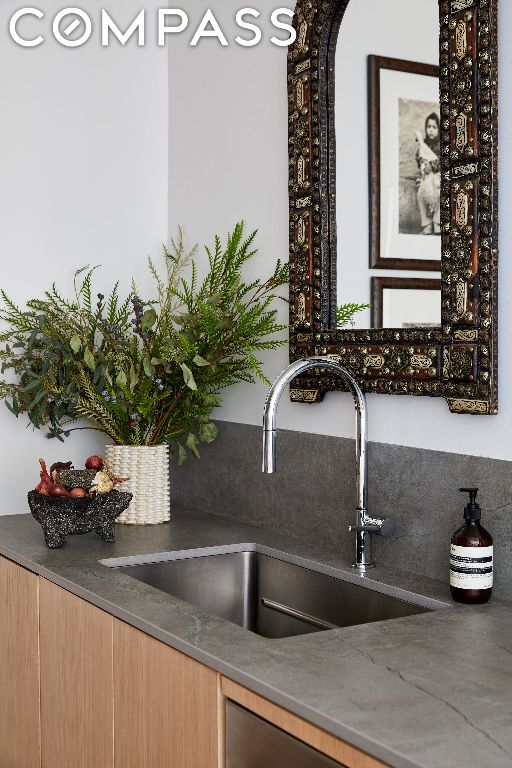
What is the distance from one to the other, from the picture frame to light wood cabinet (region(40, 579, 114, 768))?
2.48ft

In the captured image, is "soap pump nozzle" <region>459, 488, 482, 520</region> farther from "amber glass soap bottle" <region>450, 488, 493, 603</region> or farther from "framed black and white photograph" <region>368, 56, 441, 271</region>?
"framed black and white photograph" <region>368, 56, 441, 271</region>

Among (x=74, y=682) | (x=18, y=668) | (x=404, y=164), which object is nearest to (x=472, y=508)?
(x=404, y=164)

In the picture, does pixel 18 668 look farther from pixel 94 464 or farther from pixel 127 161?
pixel 127 161

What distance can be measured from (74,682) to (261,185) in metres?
1.22

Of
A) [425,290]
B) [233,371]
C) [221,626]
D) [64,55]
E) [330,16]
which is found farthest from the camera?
[64,55]

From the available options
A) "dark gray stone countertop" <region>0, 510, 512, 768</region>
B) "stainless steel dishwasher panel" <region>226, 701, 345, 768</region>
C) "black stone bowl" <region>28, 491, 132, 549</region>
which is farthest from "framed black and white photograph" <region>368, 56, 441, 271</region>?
"stainless steel dishwasher panel" <region>226, 701, 345, 768</region>

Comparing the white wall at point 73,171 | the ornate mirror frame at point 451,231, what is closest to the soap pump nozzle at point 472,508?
the ornate mirror frame at point 451,231

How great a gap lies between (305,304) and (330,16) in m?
0.60

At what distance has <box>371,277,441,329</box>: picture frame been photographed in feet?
5.78

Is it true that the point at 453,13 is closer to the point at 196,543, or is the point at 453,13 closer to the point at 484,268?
the point at 484,268

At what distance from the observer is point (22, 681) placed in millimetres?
2029

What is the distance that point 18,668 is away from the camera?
204 centimetres

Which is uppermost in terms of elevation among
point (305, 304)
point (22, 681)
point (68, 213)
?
point (68, 213)

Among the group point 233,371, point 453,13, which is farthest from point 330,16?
point 233,371
